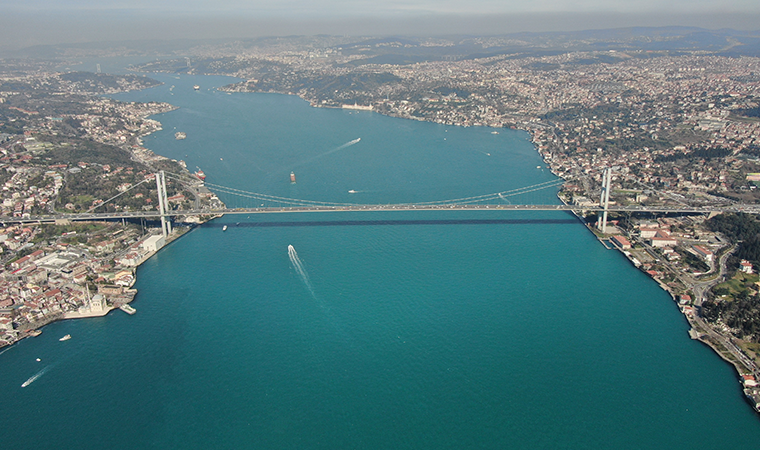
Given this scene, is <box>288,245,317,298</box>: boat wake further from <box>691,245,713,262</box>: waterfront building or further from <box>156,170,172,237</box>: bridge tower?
<box>691,245,713,262</box>: waterfront building

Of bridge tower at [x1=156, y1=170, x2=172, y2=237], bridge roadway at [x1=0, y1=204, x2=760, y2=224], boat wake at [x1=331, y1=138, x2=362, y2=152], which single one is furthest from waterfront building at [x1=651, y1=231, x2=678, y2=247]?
A: boat wake at [x1=331, y1=138, x2=362, y2=152]

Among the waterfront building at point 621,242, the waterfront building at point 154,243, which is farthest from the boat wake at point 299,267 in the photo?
the waterfront building at point 621,242

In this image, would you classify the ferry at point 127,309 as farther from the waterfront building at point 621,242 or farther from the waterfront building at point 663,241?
the waterfront building at point 663,241

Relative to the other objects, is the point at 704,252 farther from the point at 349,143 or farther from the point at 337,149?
the point at 349,143

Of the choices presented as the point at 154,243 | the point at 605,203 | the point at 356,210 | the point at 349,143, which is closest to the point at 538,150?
the point at 349,143

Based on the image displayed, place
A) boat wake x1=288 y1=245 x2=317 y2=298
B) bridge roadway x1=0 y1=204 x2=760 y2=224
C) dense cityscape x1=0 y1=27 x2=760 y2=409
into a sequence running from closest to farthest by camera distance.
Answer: dense cityscape x1=0 y1=27 x2=760 y2=409 < boat wake x1=288 y1=245 x2=317 y2=298 < bridge roadway x1=0 y1=204 x2=760 y2=224

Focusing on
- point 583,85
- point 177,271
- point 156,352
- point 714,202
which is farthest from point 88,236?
point 583,85
